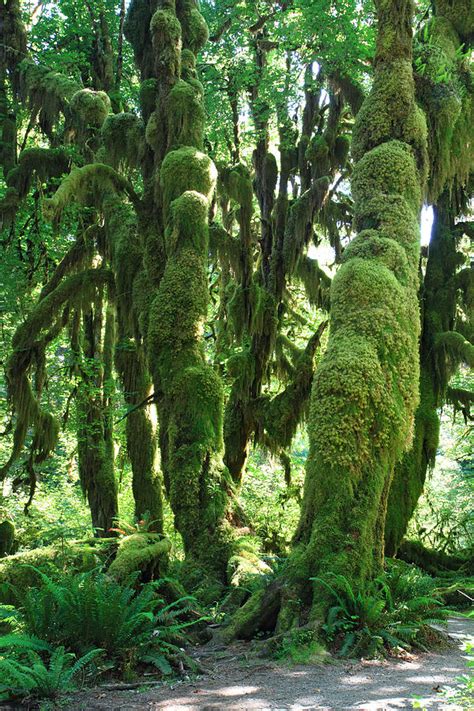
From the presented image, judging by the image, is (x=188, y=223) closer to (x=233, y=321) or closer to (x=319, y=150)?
(x=233, y=321)

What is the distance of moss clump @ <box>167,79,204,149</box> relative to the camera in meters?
10.8

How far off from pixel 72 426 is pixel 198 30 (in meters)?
7.76

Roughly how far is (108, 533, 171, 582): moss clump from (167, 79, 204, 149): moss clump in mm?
6397

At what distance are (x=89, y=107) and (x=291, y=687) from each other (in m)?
10.7

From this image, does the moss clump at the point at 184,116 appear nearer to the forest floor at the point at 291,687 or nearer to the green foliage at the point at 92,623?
the green foliage at the point at 92,623

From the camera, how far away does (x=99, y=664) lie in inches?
189

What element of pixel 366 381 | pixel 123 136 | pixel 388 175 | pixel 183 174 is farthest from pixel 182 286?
pixel 366 381

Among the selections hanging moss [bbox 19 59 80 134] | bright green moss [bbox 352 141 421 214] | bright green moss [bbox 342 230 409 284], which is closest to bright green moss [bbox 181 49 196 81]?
hanging moss [bbox 19 59 80 134]

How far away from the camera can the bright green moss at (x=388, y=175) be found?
8.05m

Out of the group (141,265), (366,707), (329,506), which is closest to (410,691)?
(366,707)

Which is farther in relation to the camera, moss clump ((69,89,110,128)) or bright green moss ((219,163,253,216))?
bright green moss ((219,163,253,216))

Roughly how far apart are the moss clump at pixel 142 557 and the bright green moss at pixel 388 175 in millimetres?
4540

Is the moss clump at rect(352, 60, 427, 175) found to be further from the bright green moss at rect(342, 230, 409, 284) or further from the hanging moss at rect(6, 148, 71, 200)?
the hanging moss at rect(6, 148, 71, 200)

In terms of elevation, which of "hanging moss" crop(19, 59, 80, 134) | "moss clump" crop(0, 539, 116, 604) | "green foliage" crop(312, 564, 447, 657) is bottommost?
"green foliage" crop(312, 564, 447, 657)
